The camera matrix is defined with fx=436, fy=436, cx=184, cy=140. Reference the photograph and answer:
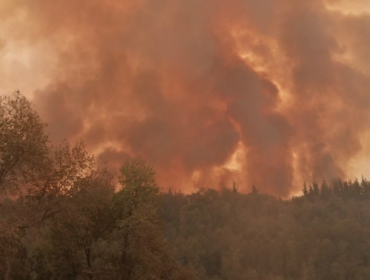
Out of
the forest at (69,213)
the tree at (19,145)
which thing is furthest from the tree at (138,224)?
the tree at (19,145)

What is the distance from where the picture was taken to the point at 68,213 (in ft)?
142

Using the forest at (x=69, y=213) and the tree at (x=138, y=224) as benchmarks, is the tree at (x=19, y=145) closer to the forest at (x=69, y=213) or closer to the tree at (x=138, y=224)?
the forest at (x=69, y=213)

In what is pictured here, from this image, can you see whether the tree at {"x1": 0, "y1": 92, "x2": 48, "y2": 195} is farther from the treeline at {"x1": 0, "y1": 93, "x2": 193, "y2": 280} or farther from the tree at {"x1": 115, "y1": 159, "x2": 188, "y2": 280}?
the tree at {"x1": 115, "y1": 159, "x2": 188, "y2": 280}

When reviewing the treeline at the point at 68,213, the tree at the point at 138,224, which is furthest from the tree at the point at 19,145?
the tree at the point at 138,224

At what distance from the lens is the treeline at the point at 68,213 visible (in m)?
40.3

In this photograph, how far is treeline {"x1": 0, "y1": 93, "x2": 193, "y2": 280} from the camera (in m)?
40.3

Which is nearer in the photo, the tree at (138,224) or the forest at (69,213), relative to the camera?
the forest at (69,213)

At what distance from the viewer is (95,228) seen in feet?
172

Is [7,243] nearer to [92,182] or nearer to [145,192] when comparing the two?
[92,182]

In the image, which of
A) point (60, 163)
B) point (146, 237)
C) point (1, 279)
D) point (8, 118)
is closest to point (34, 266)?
point (1, 279)

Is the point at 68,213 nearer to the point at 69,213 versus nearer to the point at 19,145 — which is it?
the point at 69,213

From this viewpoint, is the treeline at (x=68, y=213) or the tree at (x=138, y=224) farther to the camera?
the tree at (x=138, y=224)

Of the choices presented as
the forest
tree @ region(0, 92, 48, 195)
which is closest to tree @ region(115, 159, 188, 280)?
the forest

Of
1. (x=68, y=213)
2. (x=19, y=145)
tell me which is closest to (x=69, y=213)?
(x=68, y=213)
